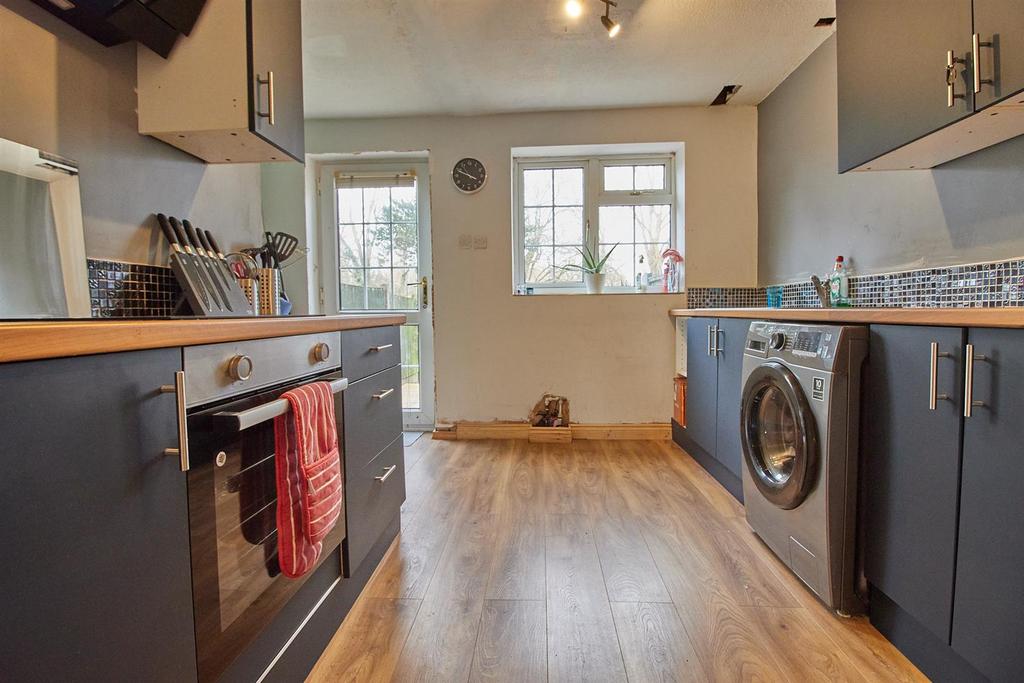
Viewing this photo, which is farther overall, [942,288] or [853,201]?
[853,201]

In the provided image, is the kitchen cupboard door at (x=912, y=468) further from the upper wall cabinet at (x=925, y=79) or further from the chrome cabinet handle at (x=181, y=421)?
the chrome cabinet handle at (x=181, y=421)

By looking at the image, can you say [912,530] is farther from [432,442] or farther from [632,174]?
[632,174]

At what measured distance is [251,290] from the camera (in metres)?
1.77

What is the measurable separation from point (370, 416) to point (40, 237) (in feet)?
3.05

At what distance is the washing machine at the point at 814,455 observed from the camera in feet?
4.21

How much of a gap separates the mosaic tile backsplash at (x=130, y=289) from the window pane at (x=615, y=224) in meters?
2.66

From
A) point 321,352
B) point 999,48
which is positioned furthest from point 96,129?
point 999,48

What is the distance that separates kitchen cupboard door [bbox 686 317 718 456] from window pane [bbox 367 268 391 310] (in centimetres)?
214

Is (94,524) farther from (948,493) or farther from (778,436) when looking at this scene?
(778,436)

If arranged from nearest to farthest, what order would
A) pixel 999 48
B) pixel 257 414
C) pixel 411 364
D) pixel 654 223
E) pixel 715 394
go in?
pixel 257 414 → pixel 999 48 → pixel 715 394 → pixel 654 223 → pixel 411 364

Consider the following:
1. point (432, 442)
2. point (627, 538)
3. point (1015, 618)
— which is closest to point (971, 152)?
point (1015, 618)

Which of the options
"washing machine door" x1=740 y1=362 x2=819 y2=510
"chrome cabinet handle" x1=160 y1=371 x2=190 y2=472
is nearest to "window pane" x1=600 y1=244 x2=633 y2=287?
"washing machine door" x1=740 y1=362 x2=819 y2=510

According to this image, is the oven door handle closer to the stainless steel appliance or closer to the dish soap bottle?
the stainless steel appliance

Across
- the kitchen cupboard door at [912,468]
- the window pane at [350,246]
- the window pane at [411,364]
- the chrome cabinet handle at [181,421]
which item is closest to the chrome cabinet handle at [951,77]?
the kitchen cupboard door at [912,468]
